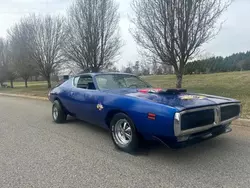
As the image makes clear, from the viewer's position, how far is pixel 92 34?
45.0 feet

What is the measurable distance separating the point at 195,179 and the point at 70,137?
3018mm

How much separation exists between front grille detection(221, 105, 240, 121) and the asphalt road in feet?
1.99

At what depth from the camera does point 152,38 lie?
9.48 metres

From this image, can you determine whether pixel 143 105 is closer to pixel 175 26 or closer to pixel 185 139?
pixel 185 139

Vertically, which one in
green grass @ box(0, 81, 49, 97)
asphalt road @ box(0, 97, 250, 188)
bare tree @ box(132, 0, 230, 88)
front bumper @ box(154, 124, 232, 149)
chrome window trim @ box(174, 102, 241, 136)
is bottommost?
asphalt road @ box(0, 97, 250, 188)

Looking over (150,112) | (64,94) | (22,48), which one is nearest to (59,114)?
(64,94)

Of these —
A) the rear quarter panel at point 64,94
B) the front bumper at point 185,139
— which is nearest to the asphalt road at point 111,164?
the front bumper at point 185,139

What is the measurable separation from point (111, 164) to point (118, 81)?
7.17ft

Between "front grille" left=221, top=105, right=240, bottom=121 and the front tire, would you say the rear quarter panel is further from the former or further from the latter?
"front grille" left=221, top=105, right=240, bottom=121

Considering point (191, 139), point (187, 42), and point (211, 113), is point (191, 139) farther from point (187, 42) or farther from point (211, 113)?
point (187, 42)

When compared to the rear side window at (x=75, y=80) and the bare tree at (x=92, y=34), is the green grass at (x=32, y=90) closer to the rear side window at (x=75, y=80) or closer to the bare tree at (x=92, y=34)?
the bare tree at (x=92, y=34)

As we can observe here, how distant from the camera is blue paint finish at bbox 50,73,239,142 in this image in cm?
328

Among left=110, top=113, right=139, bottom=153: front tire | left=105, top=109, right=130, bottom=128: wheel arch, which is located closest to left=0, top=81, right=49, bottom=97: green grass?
left=105, top=109, right=130, bottom=128: wheel arch

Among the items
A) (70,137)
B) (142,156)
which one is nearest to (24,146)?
(70,137)
